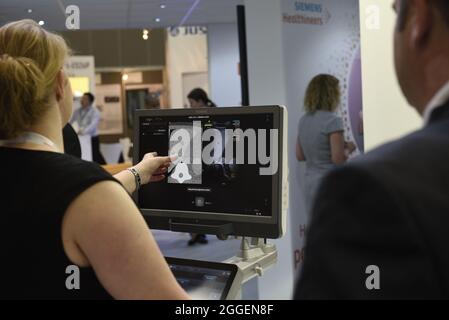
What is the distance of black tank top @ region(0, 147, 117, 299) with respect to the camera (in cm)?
104

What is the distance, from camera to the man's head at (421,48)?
2.30 feet

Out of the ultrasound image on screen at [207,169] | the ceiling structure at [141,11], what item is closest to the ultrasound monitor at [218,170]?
the ultrasound image on screen at [207,169]

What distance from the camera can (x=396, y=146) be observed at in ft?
2.15

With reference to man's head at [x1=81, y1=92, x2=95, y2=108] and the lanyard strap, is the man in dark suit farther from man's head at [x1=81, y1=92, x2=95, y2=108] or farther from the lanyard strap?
man's head at [x1=81, y1=92, x2=95, y2=108]

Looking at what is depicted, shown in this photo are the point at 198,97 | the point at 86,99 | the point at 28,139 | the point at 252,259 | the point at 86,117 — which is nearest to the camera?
the point at 28,139

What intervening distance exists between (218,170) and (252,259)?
0.27 metres

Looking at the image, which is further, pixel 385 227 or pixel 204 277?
pixel 204 277

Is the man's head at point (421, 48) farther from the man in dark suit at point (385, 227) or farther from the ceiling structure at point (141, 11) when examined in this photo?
the ceiling structure at point (141, 11)

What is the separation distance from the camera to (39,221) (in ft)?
3.40

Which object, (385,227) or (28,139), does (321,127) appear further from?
(385,227)

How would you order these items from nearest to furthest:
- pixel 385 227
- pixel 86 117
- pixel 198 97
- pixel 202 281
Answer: pixel 385 227, pixel 202 281, pixel 198 97, pixel 86 117

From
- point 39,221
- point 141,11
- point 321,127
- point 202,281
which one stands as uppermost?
point 141,11

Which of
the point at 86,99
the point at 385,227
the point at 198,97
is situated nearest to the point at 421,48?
the point at 385,227

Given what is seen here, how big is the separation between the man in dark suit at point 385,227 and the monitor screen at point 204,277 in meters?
0.72
